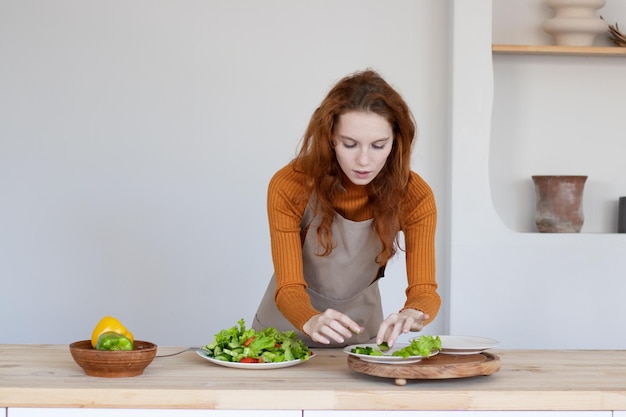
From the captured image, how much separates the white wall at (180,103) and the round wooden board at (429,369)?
2.03 m

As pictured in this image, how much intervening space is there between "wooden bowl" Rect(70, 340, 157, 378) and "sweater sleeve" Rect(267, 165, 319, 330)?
0.39 metres

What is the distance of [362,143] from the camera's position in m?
2.10

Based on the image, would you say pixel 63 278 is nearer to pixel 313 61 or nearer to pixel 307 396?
pixel 313 61

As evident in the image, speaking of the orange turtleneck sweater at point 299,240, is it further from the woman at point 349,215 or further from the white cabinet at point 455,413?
the white cabinet at point 455,413

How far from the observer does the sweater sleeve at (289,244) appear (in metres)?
2.12

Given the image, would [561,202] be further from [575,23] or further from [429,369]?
[429,369]

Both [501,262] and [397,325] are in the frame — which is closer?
[397,325]

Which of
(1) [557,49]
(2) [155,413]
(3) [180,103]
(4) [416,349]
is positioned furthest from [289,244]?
(1) [557,49]

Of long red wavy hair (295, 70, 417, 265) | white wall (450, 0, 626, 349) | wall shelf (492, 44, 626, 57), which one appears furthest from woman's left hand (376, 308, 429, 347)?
wall shelf (492, 44, 626, 57)

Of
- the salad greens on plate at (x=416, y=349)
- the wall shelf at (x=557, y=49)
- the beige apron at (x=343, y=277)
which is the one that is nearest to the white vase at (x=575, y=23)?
the wall shelf at (x=557, y=49)

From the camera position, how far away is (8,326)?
399cm

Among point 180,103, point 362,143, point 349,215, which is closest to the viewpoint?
point 362,143

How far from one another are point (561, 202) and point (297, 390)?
2355 mm

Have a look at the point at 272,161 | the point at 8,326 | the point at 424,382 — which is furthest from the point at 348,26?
the point at 424,382
